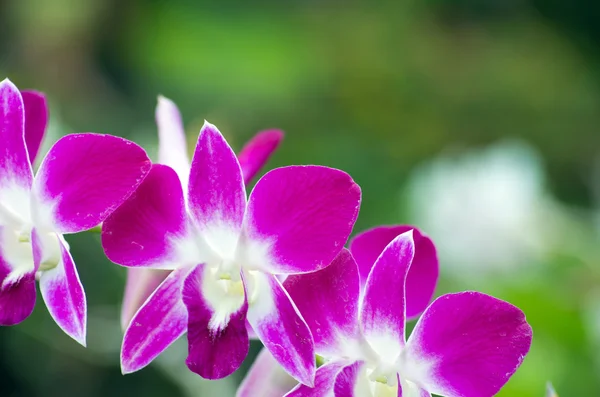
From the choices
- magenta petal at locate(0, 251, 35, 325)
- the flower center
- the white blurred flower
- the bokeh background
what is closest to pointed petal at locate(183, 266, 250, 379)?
the flower center

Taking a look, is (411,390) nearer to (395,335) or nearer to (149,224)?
(395,335)

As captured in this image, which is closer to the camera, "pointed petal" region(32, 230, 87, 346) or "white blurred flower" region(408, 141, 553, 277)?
"pointed petal" region(32, 230, 87, 346)

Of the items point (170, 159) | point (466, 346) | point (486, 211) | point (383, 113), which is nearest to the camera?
point (466, 346)

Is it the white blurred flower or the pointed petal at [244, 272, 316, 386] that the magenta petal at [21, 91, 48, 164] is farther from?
the white blurred flower

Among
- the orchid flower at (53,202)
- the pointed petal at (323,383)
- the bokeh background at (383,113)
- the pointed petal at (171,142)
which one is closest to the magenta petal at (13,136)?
the orchid flower at (53,202)

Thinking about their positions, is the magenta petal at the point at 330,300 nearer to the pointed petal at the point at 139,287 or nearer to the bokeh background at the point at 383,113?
the pointed petal at the point at 139,287

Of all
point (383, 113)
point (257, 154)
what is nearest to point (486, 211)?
point (383, 113)
